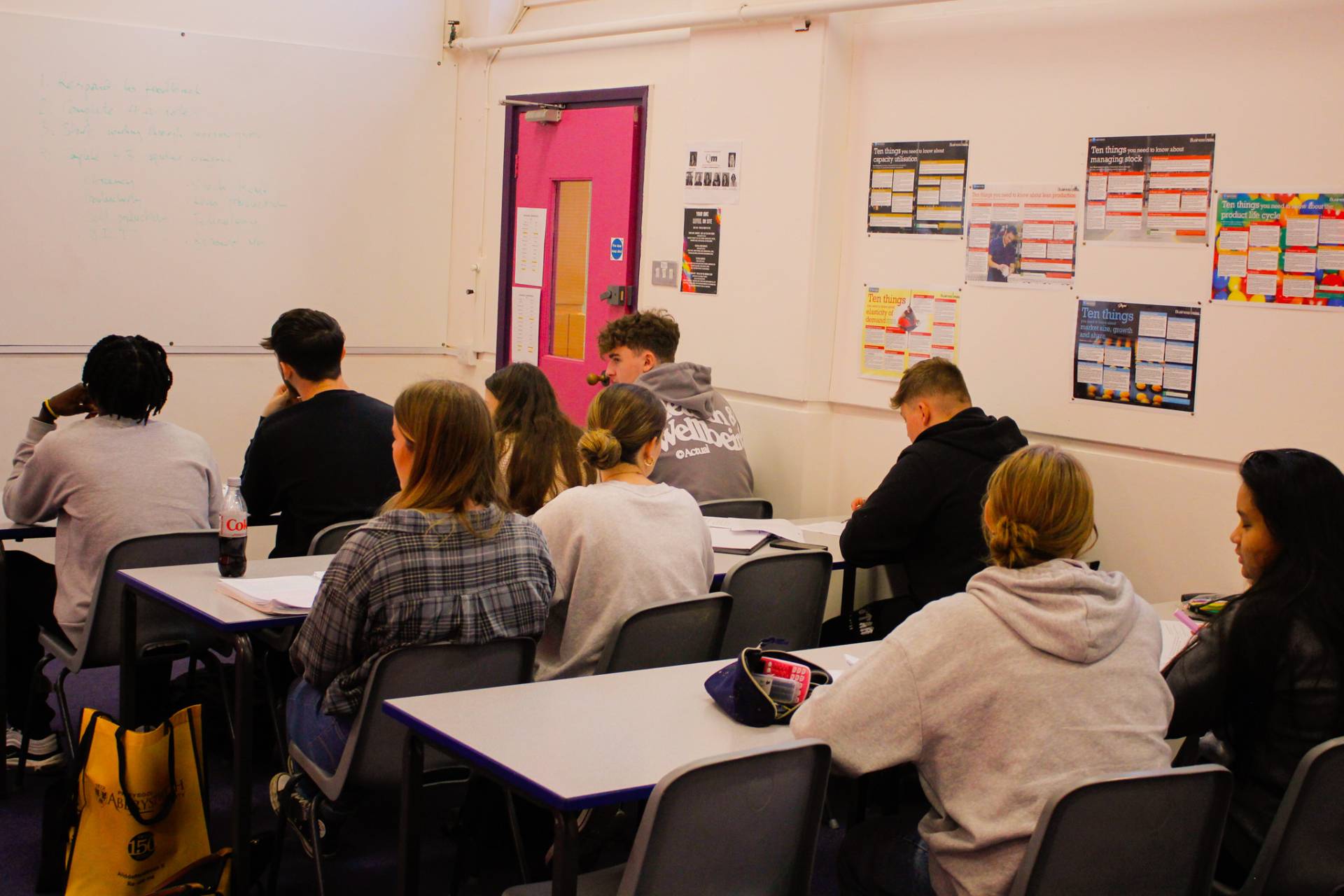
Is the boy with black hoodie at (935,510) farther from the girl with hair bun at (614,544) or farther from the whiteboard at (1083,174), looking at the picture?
the girl with hair bun at (614,544)

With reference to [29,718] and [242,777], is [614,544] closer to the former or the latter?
[242,777]

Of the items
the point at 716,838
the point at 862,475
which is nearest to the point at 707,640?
the point at 716,838

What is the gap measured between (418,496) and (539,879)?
94 cm

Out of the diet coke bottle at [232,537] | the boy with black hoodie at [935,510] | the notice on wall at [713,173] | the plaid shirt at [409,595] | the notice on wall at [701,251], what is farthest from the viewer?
the notice on wall at [701,251]

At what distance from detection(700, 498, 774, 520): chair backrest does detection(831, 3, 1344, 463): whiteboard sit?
0.67 m

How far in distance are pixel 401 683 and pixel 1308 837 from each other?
1606mm

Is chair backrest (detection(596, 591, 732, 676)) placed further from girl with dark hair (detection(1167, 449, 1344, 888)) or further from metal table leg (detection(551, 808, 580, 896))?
girl with dark hair (detection(1167, 449, 1344, 888))

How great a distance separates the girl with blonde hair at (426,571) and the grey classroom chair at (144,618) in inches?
33.4

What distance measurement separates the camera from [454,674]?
2.49 metres

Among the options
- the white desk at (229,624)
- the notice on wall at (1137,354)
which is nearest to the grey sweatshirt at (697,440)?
the notice on wall at (1137,354)

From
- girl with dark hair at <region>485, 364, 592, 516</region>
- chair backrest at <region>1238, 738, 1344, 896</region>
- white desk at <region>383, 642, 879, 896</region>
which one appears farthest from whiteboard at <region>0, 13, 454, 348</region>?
chair backrest at <region>1238, 738, 1344, 896</region>

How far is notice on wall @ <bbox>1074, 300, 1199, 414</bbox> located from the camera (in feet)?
12.4

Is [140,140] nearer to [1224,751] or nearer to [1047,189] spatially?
[1047,189]

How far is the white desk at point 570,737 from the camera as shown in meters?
1.89
